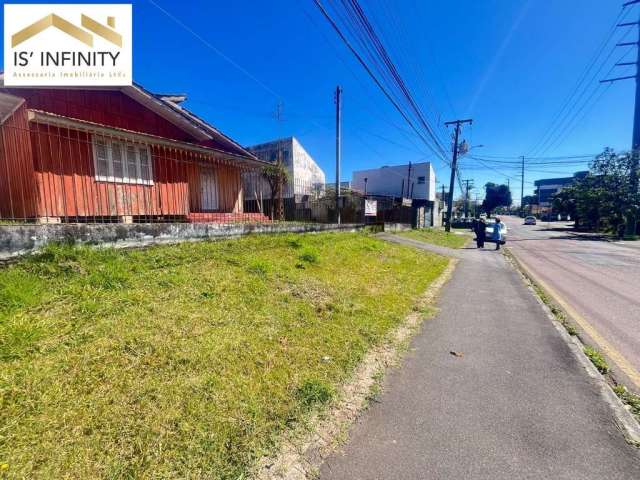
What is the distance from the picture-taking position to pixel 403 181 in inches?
1428

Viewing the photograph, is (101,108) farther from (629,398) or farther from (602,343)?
(602,343)

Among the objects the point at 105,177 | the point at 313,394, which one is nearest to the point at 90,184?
the point at 105,177

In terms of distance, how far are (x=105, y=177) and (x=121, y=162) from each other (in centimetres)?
61

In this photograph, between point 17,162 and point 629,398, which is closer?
point 629,398

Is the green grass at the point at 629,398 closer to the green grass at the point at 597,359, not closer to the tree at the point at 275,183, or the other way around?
the green grass at the point at 597,359

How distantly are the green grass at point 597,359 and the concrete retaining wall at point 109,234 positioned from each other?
6.42m

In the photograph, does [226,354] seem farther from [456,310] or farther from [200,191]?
[200,191]

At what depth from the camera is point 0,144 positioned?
614 centimetres

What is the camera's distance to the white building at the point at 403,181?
35.8 m

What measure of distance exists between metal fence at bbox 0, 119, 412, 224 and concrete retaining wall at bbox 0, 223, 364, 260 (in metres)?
0.98

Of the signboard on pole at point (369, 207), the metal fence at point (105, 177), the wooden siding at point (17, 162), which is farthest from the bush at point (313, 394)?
the signboard on pole at point (369, 207)

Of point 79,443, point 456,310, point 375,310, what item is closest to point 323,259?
point 375,310

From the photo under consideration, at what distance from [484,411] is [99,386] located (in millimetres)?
2981

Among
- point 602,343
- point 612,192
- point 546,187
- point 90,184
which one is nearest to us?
point 602,343
